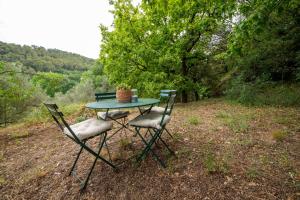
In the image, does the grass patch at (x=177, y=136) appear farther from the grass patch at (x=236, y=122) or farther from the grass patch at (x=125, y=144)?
the grass patch at (x=236, y=122)

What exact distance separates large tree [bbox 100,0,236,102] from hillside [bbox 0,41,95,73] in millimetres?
12568

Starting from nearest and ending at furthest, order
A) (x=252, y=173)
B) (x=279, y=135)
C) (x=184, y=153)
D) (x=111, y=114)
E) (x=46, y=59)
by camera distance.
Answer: (x=252, y=173) → (x=184, y=153) → (x=279, y=135) → (x=111, y=114) → (x=46, y=59)

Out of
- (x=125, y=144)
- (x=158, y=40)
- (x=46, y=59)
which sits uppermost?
(x=46, y=59)

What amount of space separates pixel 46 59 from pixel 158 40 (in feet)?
75.1

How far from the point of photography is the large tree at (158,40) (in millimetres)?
5863

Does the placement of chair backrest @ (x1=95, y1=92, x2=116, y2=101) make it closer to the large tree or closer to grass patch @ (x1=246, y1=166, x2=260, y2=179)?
grass patch @ (x1=246, y1=166, x2=260, y2=179)

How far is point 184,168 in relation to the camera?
1985 millimetres

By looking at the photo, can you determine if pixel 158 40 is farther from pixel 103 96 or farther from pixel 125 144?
pixel 125 144

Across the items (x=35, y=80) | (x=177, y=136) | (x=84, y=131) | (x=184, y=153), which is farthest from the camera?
(x=35, y=80)

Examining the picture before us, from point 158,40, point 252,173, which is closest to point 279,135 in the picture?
point 252,173

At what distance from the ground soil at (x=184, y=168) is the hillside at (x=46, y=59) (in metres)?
15.7

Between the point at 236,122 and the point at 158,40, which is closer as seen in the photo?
the point at 236,122

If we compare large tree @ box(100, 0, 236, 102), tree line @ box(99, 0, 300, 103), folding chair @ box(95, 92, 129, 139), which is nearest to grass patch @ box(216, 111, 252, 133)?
tree line @ box(99, 0, 300, 103)

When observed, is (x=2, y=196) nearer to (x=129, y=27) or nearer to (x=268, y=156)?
(x=268, y=156)
